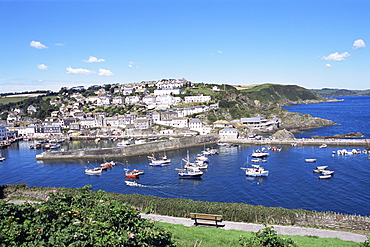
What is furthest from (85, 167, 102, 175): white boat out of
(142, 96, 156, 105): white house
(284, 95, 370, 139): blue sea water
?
(142, 96, 156, 105): white house

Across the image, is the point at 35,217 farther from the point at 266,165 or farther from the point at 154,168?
the point at 266,165

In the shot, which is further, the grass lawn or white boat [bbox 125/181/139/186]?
white boat [bbox 125/181/139/186]

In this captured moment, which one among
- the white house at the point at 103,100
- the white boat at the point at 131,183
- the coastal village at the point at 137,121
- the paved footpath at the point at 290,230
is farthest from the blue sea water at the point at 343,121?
the white house at the point at 103,100

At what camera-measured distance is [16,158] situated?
4894 centimetres

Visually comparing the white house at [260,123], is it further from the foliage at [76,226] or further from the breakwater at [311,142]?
the foliage at [76,226]

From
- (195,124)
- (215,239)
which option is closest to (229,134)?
(195,124)

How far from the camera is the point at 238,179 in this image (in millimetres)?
31062

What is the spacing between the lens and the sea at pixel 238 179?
24562 mm

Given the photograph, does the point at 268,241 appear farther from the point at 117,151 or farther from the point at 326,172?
Answer: the point at 117,151

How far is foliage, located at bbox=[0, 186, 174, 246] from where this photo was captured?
339 inches

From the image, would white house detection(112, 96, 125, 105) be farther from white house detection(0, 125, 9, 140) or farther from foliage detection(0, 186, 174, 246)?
foliage detection(0, 186, 174, 246)

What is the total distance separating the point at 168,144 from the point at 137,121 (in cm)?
2351

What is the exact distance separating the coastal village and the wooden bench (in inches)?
1703

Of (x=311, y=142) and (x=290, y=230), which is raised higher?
(x=290, y=230)
